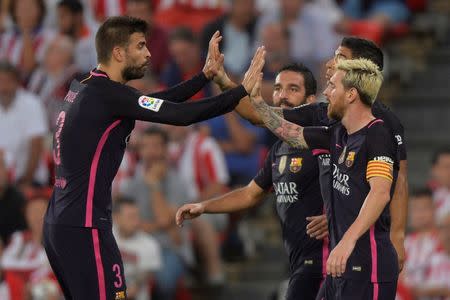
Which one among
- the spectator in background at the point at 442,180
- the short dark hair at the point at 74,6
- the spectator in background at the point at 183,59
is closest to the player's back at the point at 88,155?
the spectator in background at the point at 442,180

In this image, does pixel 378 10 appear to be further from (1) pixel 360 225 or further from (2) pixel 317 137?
(1) pixel 360 225

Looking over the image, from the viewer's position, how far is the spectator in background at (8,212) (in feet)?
42.8

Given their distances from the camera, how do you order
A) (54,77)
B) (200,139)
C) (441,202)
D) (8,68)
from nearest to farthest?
(441,202) → (200,139) → (8,68) → (54,77)

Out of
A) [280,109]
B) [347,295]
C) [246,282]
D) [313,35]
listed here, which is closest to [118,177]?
[246,282]

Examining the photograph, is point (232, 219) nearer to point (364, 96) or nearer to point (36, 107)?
point (36, 107)

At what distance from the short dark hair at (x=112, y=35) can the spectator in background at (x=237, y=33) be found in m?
5.82

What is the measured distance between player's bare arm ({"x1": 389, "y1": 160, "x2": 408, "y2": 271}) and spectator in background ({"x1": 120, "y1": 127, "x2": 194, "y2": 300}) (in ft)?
15.2

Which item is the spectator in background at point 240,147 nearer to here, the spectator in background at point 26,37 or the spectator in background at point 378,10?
the spectator in background at point 26,37

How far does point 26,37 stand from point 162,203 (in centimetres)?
298

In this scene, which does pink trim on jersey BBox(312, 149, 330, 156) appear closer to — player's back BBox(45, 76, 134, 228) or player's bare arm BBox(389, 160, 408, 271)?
player's bare arm BBox(389, 160, 408, 271)

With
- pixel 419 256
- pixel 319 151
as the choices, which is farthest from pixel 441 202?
pixel 319 151

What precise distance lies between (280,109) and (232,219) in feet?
16.3

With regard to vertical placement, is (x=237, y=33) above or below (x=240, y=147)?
above

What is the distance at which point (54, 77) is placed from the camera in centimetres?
1435
